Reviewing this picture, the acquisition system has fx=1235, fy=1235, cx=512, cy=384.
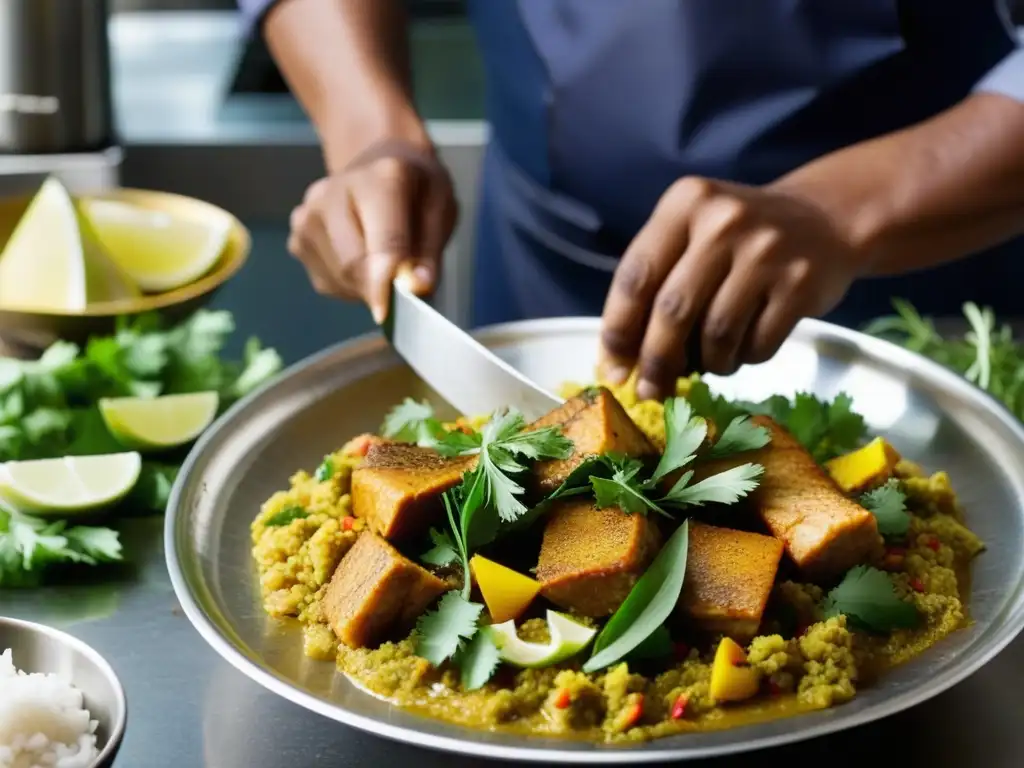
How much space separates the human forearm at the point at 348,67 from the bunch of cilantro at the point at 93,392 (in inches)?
17.4

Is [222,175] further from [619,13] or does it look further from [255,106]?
→ [619,13]

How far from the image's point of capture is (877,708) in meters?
1.05

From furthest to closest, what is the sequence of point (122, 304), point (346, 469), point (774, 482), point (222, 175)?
point (222, 175) → point (122, 304) → point (346, 469) → point (774, 482)

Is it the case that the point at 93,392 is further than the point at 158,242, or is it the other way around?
the point at 158,242

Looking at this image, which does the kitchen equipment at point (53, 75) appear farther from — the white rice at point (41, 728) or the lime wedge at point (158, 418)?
the white rice at point (41, 728)

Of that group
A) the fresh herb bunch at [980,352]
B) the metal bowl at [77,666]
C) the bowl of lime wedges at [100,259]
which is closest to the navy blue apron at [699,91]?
the fresh herb bunch at [980,352]

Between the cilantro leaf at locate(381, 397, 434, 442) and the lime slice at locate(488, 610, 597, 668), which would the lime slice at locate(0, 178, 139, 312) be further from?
the lime slice at locate(488, 610, 597, 668)

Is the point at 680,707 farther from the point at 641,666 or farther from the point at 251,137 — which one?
the point at 251,137

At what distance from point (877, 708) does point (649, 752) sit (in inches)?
7.9

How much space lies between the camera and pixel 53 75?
8.42ft

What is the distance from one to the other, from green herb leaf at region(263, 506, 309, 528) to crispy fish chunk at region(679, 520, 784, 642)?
1.47 feet

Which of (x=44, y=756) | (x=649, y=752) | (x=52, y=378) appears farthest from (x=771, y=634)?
(x=52, y=378)

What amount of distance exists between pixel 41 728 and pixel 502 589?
43cm

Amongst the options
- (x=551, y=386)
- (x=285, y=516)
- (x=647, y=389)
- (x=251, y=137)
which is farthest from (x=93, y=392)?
(x=251, y=137)
